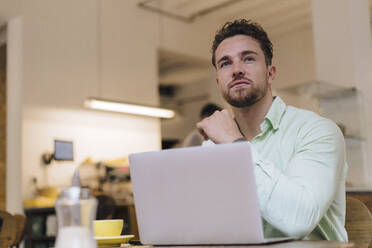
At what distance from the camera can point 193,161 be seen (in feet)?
3.64

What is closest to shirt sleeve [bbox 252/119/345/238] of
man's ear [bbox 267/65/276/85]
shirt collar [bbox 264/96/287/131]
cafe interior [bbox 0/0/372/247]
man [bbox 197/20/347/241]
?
man [bbox 197/20/347/241]

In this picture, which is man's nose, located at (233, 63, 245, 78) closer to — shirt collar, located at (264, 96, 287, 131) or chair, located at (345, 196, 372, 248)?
shirt collar, located at (264, 96, 287, 131)

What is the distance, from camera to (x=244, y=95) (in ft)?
5.48

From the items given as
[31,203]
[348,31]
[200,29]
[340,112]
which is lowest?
[31,203]

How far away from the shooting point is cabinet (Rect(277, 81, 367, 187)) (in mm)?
4336

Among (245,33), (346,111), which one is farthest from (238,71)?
(346,111)

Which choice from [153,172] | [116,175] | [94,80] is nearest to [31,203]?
[116,175]

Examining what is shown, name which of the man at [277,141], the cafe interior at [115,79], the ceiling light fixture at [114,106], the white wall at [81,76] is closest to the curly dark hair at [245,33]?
the man at [277,141]

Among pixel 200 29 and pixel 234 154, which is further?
pixel 200 29

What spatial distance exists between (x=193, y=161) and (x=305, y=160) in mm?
394

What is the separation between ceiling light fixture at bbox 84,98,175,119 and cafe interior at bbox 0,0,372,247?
14 mm

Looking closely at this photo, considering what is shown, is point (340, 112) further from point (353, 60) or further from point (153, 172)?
point (153, 172)

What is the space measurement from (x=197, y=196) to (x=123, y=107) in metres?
4.72

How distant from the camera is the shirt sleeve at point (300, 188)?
1.24m
